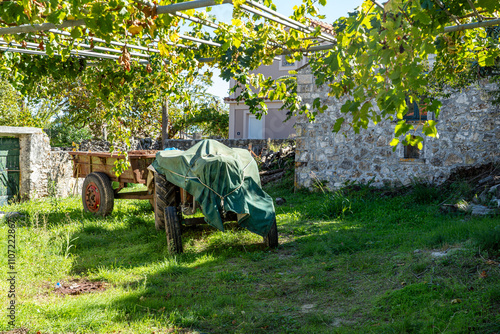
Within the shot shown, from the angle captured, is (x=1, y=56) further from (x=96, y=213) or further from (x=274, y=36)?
(x=96, y=213)

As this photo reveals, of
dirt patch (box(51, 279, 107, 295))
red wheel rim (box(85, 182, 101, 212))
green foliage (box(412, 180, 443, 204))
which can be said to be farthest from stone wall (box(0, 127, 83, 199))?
green foliage (box(412, 180, 443, 204))

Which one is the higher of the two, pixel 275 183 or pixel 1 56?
pixel 1 56

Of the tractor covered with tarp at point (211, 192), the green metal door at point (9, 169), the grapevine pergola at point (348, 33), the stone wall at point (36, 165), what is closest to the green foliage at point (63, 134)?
the stone wall at point (36, 165)

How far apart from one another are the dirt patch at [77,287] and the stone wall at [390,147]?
300 inches

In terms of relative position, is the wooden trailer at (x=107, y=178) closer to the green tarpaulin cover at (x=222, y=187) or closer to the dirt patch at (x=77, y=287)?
the green tarpaulin cover at (x=222, y=187)

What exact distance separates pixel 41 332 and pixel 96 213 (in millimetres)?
5395

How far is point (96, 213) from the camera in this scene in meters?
9.04

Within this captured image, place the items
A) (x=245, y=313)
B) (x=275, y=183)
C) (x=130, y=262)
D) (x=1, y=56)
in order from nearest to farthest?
(x=245, y=313), (x=1, y=56), (x=130, y=262), (x=275, y=183)

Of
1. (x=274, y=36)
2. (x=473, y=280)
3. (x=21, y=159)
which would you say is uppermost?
(x=274, y=36)

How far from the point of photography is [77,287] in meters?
5.25

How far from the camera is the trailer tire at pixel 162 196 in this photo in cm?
691

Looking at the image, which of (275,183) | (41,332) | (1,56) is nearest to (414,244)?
(41,332)

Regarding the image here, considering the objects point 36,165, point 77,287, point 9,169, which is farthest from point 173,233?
point 9,169

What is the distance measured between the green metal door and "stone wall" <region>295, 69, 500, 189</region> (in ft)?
25.2
